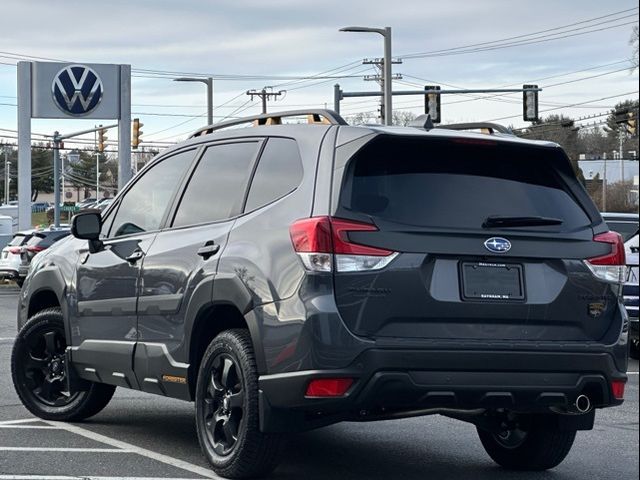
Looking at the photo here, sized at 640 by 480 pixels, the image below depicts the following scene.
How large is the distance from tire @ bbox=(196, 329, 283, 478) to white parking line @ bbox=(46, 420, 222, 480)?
0.20 meters

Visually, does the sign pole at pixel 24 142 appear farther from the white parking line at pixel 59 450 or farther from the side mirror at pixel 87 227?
the white parking line at pixel 59 450

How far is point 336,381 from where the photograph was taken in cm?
581

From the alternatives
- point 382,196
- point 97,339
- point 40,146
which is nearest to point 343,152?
point 382,196

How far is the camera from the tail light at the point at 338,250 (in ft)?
19.3

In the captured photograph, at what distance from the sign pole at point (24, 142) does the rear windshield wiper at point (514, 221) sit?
34338mm

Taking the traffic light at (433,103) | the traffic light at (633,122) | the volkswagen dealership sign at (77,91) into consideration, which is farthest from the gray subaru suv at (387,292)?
the volkswagen dealership sign at (77,91)

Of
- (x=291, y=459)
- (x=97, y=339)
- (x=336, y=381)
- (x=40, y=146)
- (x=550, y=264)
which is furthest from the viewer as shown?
(x=40, y=146)

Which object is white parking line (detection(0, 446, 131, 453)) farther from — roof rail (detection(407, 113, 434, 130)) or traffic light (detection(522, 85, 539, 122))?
traffic light (detection(522, 85, 539, 122))

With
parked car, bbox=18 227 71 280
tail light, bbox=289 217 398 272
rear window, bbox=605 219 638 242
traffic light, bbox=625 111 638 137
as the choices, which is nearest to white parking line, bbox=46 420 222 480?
tail light, bbox=289 217 398 272

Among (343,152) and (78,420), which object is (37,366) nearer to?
(78,420)

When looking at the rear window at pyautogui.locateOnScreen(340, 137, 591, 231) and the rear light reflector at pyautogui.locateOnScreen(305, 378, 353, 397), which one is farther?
the rear window at pyautogui.locateOnScreen(340, 137, 591, 231)

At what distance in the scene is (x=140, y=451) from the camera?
7.54 m

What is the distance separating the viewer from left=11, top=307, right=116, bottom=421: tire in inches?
337

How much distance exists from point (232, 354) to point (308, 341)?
27.9 inches
